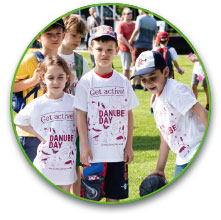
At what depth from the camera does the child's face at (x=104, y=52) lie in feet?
4.89

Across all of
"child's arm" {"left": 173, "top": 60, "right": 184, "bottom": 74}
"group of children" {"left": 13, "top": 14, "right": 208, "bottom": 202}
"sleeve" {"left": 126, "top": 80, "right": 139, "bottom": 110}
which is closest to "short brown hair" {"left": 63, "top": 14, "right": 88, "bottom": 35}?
A: "group of children" {"left": 13, "top": 14, "right": 208, "bottom": 202}

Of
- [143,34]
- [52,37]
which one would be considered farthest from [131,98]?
[52,37]

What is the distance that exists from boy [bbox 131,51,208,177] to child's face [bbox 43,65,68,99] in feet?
0.98

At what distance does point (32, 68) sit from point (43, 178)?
1.59 feet

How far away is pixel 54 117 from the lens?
5.07 ft

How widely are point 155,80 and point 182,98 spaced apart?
139mm

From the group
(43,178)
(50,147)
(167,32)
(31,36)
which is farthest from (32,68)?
(167,32)

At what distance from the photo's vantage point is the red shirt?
159cm

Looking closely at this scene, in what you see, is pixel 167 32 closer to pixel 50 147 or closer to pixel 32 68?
pixel 32 68

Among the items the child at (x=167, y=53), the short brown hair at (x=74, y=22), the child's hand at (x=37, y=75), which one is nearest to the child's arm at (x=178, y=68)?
the child at (x=167, y=53)

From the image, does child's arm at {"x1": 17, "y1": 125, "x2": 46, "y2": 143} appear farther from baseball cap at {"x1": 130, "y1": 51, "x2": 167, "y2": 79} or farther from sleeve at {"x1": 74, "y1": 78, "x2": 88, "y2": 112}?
baseball cap at {"x1": 130, "y1": 51, "x2": 167, "y2": 79}

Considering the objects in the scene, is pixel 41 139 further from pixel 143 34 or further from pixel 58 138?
pixel 143 34

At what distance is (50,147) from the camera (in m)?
1.56

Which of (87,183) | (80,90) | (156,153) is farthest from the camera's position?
(156,153)
